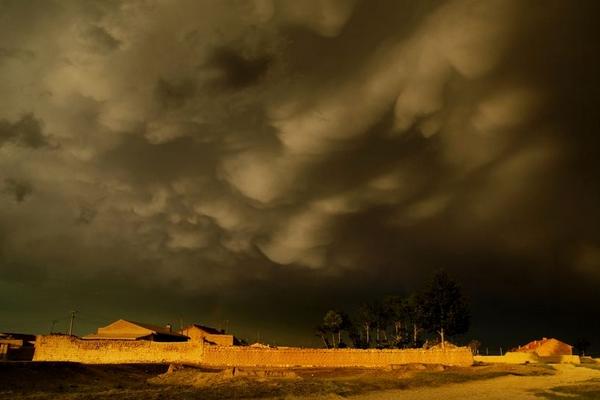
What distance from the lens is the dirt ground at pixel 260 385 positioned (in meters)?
38.4

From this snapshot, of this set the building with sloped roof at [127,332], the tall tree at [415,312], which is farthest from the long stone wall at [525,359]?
the building with sloped roof at [127,332]

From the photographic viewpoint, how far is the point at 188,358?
74.5m

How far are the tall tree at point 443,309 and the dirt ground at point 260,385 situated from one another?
26.8 meters

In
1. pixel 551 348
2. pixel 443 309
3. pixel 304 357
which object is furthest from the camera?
pixel 551 348

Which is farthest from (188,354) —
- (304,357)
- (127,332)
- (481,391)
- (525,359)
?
(525,359)

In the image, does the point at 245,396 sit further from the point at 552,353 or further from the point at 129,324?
the point at 552,353

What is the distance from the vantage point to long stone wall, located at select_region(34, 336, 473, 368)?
74.6m

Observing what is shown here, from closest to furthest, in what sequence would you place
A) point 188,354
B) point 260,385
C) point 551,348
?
point 260,385
point 188,354
point 551,348

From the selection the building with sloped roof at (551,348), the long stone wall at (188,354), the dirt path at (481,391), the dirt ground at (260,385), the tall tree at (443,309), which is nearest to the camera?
the dirt ground at (260,385)

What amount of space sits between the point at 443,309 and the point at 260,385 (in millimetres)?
55052

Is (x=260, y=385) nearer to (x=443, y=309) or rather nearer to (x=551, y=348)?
(x=443, y=309)

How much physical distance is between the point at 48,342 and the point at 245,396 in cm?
5036

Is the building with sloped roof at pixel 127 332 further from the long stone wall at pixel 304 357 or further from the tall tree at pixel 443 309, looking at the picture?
the tall tree at pixel 443 309

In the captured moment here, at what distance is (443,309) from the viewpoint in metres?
91.4
